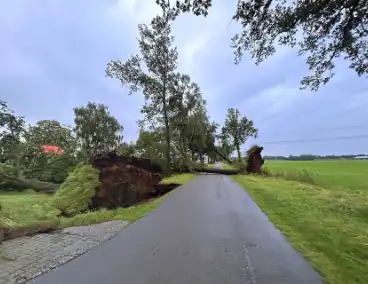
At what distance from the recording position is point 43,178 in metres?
19.9

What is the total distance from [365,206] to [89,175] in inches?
407

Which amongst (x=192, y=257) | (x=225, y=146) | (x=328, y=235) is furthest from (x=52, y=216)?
(x=225, y=146)

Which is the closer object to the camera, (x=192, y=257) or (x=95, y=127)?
(x=192, y=257)

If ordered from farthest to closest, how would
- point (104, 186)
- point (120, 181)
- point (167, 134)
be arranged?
1. point (167, 134)
2. point (120, 181)
3. point (104, 186)

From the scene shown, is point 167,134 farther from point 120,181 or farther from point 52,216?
point 52,216

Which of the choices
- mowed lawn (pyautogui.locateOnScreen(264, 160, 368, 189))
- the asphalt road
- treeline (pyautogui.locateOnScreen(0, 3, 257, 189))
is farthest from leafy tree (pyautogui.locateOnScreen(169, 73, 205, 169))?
the asphalt road

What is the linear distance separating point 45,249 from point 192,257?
2620mm

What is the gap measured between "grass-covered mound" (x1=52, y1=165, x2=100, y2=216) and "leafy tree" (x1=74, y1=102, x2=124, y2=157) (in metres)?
31.4

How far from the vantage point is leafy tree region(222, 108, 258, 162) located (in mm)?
43531

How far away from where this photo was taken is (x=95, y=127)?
Answer: 148 feet

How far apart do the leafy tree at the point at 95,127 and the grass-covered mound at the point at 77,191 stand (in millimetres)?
31438

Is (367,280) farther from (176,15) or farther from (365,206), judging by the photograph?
(365,206)

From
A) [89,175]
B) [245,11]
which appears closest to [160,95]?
[89,175]

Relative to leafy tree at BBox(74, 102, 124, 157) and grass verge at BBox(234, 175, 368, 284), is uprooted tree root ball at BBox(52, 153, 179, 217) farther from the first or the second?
leafy tree at BBox(74, 102, 124, 157)
